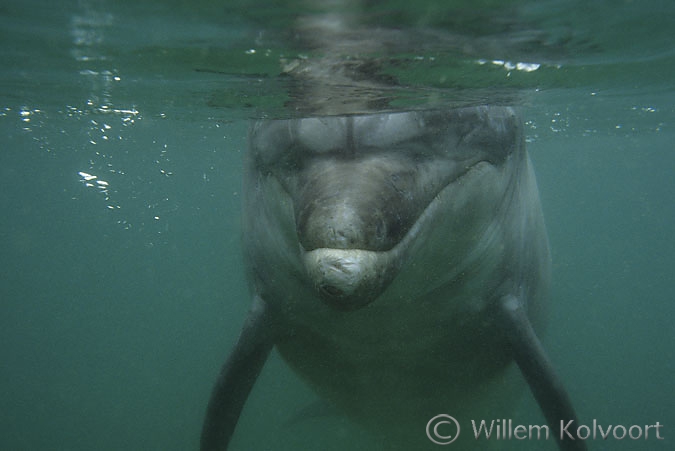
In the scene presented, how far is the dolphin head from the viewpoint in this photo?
3113mm

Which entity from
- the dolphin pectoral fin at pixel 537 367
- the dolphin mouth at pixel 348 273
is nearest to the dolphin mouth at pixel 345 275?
the dolphin mouth at pixel 348 273

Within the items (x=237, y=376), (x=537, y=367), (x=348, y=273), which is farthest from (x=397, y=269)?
(x=237, y=376)

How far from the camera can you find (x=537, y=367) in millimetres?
5395

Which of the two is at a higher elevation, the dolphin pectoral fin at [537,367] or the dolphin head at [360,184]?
the dolphin head at [360,184]

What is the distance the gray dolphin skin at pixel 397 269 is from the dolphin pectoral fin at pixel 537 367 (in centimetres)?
1

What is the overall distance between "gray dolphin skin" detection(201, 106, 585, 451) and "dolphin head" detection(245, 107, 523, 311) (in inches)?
0.5

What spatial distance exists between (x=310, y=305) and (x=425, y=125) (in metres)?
1.95

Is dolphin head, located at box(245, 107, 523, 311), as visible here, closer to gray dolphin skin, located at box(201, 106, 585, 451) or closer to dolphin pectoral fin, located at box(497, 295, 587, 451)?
gray dolphin skin, located at box(201, 106, 585, 451)

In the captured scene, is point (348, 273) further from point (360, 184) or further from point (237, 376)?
point (237, 376)

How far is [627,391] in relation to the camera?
107 ft

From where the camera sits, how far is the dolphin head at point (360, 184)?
3113 millimetres

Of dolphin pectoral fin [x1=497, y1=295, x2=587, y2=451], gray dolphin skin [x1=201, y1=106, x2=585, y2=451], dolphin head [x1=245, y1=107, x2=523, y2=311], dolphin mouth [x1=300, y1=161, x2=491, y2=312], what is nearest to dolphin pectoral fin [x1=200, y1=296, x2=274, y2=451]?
gray dolphin skin [x1=201, y1=106, x2=585, y2=451]

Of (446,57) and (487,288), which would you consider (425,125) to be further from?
(446,57)

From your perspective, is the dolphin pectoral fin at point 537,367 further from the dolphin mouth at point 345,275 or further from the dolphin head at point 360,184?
the dolphin mouth at point 345,275
